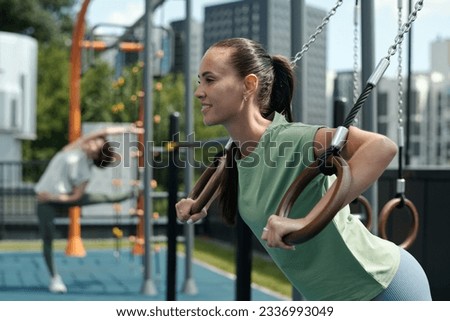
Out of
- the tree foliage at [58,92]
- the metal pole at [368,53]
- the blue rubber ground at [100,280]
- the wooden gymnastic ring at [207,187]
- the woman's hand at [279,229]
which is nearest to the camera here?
the woman's hand at [279,229]

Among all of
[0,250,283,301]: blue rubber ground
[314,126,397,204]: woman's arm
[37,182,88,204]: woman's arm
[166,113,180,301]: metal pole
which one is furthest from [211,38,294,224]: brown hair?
[37,182,88,204]: woman's arm

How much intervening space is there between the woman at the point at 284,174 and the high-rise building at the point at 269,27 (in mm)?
2413

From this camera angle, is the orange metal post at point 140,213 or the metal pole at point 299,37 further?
the orange metal post at point 140,213

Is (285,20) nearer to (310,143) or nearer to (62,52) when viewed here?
(310,143)

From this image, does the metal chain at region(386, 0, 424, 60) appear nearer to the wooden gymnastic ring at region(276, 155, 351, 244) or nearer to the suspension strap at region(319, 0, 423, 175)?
the suspension strap at region(319, 0, 423, 175)

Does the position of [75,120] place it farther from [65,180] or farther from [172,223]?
[172,223]

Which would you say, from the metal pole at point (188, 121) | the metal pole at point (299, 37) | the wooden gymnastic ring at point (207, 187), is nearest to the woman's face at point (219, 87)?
the wooden gymnastic ring at point (207, 187)

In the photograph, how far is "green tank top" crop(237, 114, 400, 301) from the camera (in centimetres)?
167

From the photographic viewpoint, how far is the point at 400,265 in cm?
184

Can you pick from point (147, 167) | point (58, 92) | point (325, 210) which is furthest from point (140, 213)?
point (58, 92)

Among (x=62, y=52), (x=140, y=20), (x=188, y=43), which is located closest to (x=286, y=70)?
(x=188, y=43)

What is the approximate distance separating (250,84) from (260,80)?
0.11 ft

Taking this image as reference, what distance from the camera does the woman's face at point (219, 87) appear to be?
5.56 ft

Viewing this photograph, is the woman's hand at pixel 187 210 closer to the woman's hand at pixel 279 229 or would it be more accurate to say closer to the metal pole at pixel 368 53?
the woman's hand at pixel 279 229
